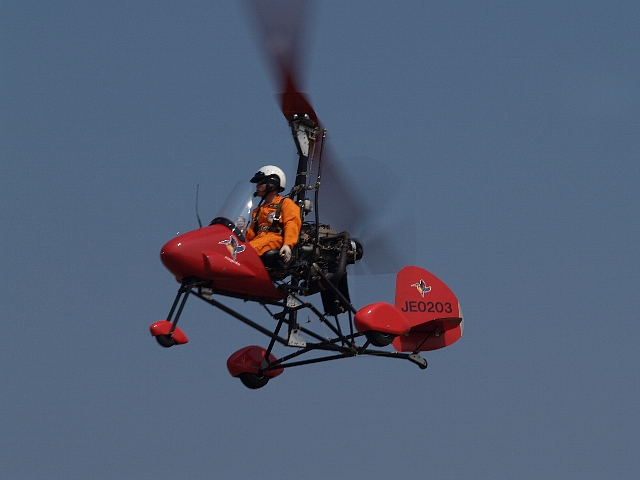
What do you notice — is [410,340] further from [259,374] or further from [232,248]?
[232,248]

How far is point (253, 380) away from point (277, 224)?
3.18 metres

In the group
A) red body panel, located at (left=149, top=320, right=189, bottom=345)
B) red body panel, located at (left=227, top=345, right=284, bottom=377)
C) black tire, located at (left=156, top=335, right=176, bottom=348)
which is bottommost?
black tire, located at (left=156, top=335, right=176, bottom=348)

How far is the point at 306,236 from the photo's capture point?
20.4 meters

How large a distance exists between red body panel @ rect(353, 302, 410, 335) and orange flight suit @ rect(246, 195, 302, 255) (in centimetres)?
165

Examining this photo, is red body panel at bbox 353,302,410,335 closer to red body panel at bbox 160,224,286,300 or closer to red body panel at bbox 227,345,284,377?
red body panel at bbox 160,224,286,300

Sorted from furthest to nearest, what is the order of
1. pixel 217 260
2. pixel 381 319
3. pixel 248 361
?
pixel 248 361
pixel 381 319
pixel 217 260

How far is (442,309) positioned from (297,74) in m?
5.44

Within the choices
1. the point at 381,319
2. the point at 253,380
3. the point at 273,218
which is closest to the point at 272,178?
the point at 273,218

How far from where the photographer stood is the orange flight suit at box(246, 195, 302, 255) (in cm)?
1981

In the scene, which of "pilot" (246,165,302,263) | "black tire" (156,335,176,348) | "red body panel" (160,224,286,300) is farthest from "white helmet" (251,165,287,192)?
"black tire" (156,335,176,348)

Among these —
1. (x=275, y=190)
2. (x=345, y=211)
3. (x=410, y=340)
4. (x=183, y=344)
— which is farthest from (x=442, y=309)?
(x=183, y=344)

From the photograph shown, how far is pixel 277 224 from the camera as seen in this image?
20.0m

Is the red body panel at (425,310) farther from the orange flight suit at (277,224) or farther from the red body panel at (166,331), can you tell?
the red body panel at (166,331)

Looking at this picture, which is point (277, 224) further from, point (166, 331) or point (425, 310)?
point (425, 310)
